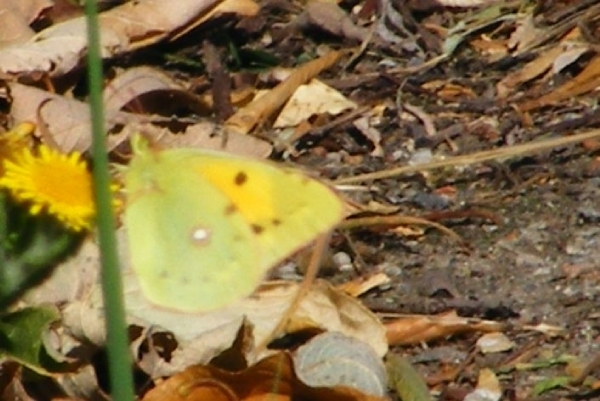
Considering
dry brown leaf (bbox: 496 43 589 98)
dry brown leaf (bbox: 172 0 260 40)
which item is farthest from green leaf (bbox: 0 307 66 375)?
dry brown leaf (bbox: 496 43 589 98)

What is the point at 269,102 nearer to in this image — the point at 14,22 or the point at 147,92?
the point at 147,92

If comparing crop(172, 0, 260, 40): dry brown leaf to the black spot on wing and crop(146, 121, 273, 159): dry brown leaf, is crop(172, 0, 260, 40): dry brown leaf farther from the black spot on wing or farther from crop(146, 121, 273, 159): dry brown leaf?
the black spot on wing

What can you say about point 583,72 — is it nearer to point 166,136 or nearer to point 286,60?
point 286,60

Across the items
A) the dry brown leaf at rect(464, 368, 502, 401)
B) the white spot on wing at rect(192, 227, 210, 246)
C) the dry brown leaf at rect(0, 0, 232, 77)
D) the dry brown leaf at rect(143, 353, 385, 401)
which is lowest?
the dry brown leaf at rect(464, 368, 502, 401)

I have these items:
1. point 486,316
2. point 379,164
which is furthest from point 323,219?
point 379,164

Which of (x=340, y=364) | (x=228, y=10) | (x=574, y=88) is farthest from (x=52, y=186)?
(x=574, y=88)

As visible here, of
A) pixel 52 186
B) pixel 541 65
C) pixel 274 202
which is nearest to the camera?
pixel 52 186
